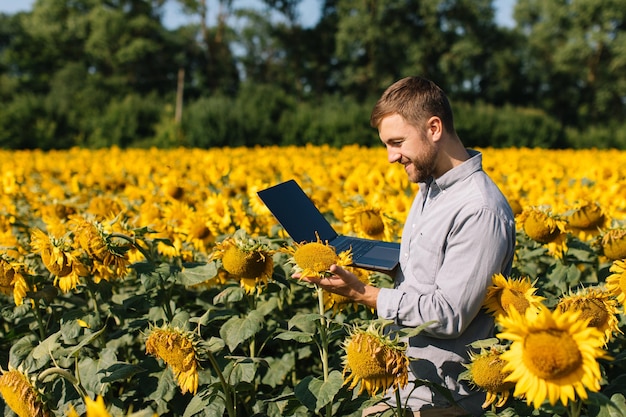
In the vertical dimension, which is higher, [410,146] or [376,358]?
[410,146]

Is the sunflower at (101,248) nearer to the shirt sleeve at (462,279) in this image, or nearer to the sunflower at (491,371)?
the shirt sleeve at (462,279)

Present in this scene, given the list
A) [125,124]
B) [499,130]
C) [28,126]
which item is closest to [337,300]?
[125,124]

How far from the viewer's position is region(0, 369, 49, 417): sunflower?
5.21ft

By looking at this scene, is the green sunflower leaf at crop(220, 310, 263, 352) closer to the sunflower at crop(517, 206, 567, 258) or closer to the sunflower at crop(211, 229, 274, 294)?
the sunflower at crop(211, 229, 274, 294)

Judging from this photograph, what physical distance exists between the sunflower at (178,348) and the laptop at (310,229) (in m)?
0.46

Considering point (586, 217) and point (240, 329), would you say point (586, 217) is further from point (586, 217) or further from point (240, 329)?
point (240, 329)

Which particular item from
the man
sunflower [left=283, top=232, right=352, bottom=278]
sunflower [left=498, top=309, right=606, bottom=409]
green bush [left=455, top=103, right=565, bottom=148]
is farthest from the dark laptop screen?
green bush [left=455, top=103, right=565, bottom=148]

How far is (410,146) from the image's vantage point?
1824 millimetres

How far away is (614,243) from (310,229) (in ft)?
4.18

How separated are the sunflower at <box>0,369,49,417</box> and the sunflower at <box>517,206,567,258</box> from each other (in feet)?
6.46

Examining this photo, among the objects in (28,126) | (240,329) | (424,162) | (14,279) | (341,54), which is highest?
(341,54)

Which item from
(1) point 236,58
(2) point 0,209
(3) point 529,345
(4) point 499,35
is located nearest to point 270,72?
(1) point 236,58

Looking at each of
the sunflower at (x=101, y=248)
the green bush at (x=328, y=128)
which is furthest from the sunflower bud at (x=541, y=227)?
the green bush at (x=328, y=128)

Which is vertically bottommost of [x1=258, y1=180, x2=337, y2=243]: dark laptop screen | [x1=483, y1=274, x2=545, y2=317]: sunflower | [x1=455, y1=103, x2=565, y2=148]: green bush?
[x1=455, y1=103, x2=565, y2=148]: green bush
